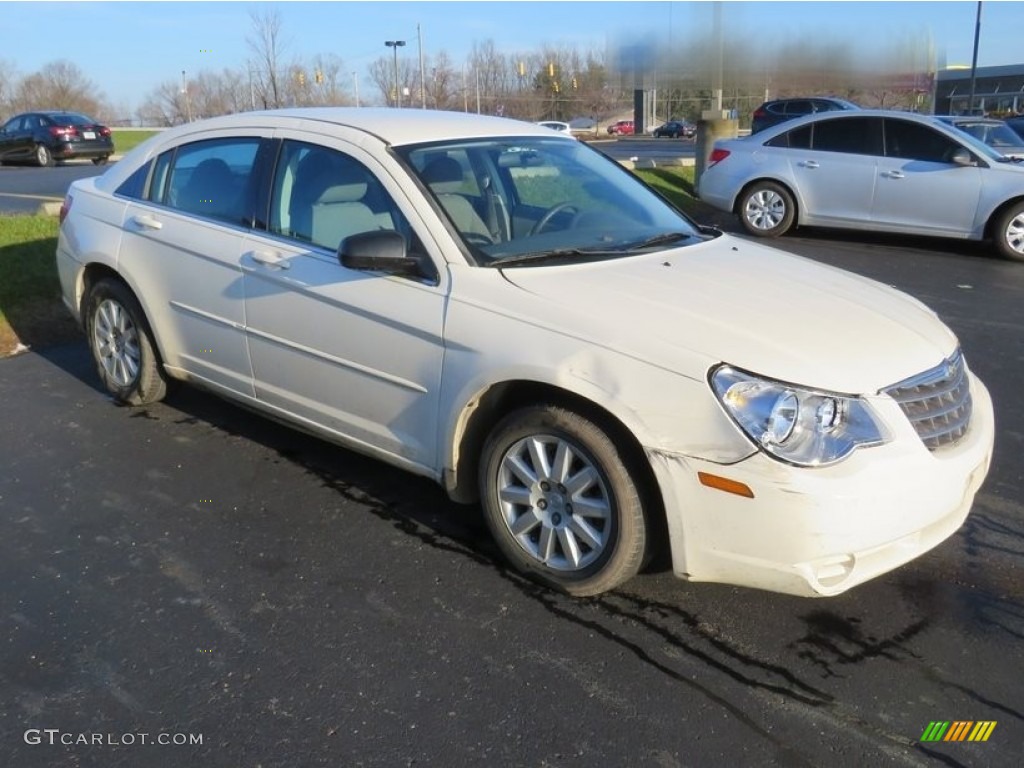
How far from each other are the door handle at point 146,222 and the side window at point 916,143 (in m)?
8.30

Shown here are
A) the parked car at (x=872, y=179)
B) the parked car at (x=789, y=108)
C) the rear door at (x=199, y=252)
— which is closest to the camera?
the rear door at (x=199, y=252)

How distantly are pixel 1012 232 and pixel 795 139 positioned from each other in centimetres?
259

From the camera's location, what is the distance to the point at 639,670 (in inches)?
116

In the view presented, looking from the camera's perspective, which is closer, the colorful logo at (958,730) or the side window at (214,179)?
the colorful logo at (958,730)

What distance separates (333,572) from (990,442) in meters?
2.45

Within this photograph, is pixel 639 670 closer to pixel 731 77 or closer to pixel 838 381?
pixel 838 381

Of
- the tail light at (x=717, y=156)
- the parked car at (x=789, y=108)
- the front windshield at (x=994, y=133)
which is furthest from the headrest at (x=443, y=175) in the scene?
the parked car at (x=789, y=108)

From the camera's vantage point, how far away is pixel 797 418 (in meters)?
2.88

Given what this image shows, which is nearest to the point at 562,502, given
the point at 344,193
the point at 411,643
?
the point at 411,643

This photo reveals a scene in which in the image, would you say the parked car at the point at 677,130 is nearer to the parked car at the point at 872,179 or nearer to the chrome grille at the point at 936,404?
the parked car at the point at 872,179

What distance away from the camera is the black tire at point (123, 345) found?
506cm

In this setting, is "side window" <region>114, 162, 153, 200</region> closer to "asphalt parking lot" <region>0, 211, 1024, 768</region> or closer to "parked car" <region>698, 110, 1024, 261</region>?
"asphalt parking lot" <region>0, 211, 1024, 768</region>

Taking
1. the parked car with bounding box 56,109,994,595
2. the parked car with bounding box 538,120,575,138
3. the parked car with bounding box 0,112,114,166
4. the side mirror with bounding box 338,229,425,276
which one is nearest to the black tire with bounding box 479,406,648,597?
the parked car with bounding box 56,109,994,595
